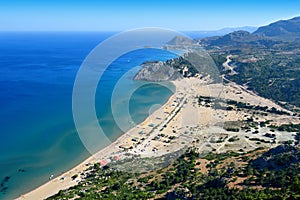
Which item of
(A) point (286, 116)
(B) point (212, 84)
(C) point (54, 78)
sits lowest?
(A) point (286, 116)

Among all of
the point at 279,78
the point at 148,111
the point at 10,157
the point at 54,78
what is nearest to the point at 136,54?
the point at 54,78

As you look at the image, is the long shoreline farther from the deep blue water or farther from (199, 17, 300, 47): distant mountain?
(199, 17, 300, 47): distant mountain

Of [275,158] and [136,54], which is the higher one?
[136,54]

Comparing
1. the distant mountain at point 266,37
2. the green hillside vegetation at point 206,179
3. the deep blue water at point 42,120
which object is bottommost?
the green hillside vegetation at point 206,179

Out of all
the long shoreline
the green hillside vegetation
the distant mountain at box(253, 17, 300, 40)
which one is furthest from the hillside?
the distant mountain at box(253, 17, 300, 40)

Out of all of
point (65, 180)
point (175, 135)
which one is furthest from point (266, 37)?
point (65, 180)

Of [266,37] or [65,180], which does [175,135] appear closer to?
[65,180]

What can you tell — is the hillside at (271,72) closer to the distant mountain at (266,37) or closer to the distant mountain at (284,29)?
the distant mountain at (266,37)

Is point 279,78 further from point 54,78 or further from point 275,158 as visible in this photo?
point 54,78

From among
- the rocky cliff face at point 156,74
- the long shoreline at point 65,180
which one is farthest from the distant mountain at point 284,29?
the long shoreline at point 65,180
